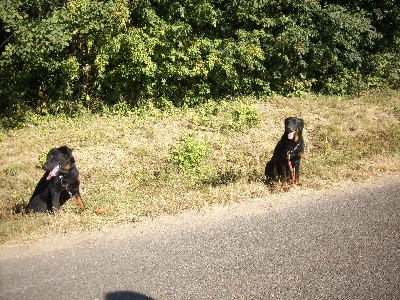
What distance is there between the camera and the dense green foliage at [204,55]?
10.2 m

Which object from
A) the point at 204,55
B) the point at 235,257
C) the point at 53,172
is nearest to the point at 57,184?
the point at 53,172

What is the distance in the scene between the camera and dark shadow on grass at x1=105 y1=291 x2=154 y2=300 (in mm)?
3350

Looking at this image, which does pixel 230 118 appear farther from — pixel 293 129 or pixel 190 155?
pixel 293 129

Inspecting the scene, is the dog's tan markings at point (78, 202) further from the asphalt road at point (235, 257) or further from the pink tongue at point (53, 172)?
the asphalt road at point (235, 257)

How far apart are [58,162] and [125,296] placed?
266cm

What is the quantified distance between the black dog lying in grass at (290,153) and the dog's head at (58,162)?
127 inches

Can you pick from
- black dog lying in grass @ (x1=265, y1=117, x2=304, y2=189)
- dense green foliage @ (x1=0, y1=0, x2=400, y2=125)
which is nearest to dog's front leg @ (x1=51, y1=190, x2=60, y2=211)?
black dog lying in grass @ (x1=265, y1=117, x2=304, y2=189)

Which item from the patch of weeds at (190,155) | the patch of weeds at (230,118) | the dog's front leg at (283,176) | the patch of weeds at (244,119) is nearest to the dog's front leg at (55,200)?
the patch of weeds at (190,155)

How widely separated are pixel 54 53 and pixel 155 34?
3.11 meters

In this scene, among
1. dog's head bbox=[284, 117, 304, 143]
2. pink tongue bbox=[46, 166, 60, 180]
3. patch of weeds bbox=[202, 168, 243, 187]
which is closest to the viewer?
pink tongue bbox=[46, 166, 60, 180]

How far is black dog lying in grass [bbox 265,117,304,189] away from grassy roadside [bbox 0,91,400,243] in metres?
0.33

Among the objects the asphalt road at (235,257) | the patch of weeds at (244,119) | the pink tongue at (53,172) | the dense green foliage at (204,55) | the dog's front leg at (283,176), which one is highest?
the dense green foliage at (204,55)

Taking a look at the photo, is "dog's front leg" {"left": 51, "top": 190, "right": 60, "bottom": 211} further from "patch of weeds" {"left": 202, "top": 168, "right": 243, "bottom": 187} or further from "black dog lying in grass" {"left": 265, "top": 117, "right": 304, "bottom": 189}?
"black dog lying in grass" {"left": 265, "top": 117, "right": 304, "bottom": 189}

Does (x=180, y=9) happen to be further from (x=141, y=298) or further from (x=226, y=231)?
(x=141, y=298)
